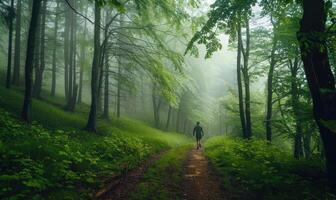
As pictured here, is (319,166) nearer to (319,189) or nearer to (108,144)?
(319,189)

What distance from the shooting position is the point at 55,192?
266 inches

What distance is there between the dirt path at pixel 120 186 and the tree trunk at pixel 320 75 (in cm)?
539

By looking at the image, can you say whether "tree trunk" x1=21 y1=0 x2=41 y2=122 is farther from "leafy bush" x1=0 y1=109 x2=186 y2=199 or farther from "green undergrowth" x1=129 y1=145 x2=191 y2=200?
"green undergrowth" x1=129 y1=145 x2=191 y2=200

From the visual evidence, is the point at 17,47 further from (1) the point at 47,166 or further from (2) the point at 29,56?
(1) the point at 47,166

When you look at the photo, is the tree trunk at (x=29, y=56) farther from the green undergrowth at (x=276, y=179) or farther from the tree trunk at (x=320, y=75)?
the tree trunk at (x=320, y=75)

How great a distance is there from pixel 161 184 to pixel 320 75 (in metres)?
5.53

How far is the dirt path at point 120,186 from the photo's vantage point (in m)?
7.30

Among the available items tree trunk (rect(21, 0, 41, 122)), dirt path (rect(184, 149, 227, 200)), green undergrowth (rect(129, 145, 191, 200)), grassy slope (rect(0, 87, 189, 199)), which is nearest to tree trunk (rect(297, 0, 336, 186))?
dirt path (rect(184, 149, 227, 200))

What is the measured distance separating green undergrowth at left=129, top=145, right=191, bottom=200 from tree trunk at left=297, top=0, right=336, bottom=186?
408 centimetres

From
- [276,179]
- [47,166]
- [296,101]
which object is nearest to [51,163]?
[47,166]

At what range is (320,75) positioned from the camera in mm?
7012

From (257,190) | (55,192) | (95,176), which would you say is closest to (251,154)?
(257,190)

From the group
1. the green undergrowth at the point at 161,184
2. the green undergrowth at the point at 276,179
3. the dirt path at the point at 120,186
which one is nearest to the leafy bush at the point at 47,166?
the dirt path at the point at 120,186

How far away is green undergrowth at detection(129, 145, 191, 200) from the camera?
24.7ft
